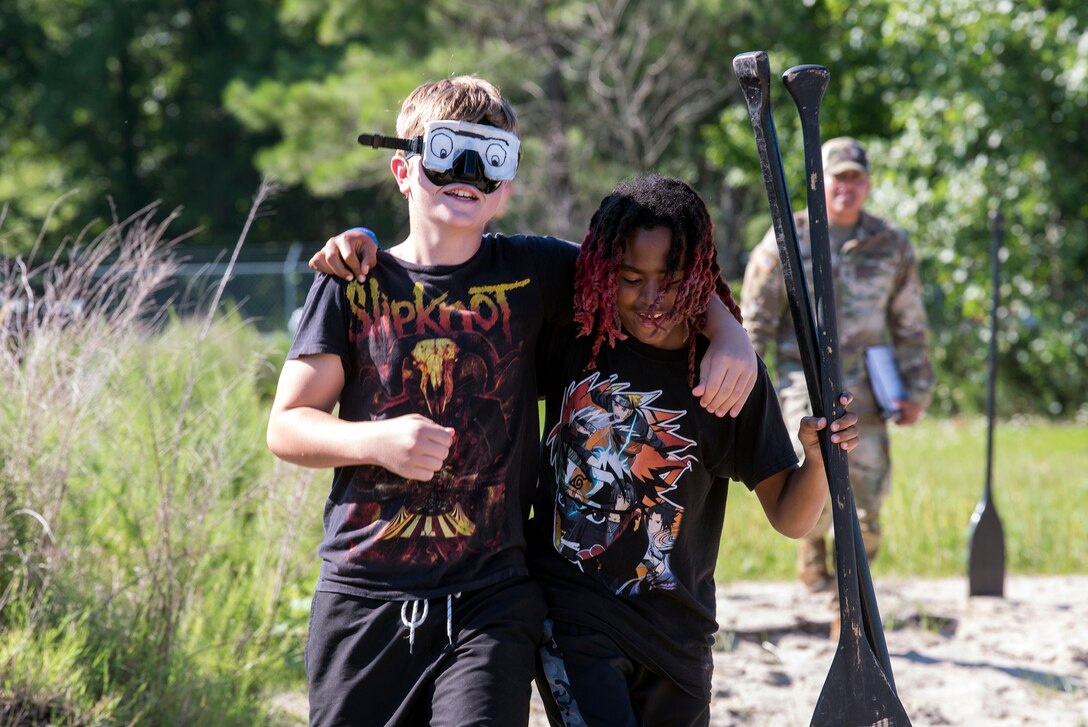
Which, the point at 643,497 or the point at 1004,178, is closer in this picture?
the point at 643,497

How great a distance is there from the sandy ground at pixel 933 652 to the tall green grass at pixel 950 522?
10.4 inches

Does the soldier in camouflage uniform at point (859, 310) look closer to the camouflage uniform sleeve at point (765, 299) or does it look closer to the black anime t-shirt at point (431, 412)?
the camouflage uniform sleeve at point (765, 299)

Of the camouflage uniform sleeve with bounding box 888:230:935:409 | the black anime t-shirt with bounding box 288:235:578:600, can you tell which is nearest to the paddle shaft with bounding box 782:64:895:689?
the black anime t-shirt with bounding box 288:235:578:600

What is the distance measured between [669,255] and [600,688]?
866 mm

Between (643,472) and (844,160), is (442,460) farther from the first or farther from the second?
(844,160)

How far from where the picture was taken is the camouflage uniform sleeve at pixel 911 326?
5914 millimetres

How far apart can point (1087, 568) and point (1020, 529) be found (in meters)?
0.63

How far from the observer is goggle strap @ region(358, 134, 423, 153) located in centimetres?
259

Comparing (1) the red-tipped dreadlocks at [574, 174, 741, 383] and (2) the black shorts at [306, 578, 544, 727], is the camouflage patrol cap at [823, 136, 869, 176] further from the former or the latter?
(2) the black shorts at [306, 578, 544, 727]

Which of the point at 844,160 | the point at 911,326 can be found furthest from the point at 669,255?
the point at 911,326

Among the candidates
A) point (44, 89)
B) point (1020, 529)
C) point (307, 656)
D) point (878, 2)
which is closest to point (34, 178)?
point (44, 89)

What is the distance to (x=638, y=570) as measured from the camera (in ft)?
8.52

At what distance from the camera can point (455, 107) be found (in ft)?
8.69

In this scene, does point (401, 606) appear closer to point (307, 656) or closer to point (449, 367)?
point (307, 656)
